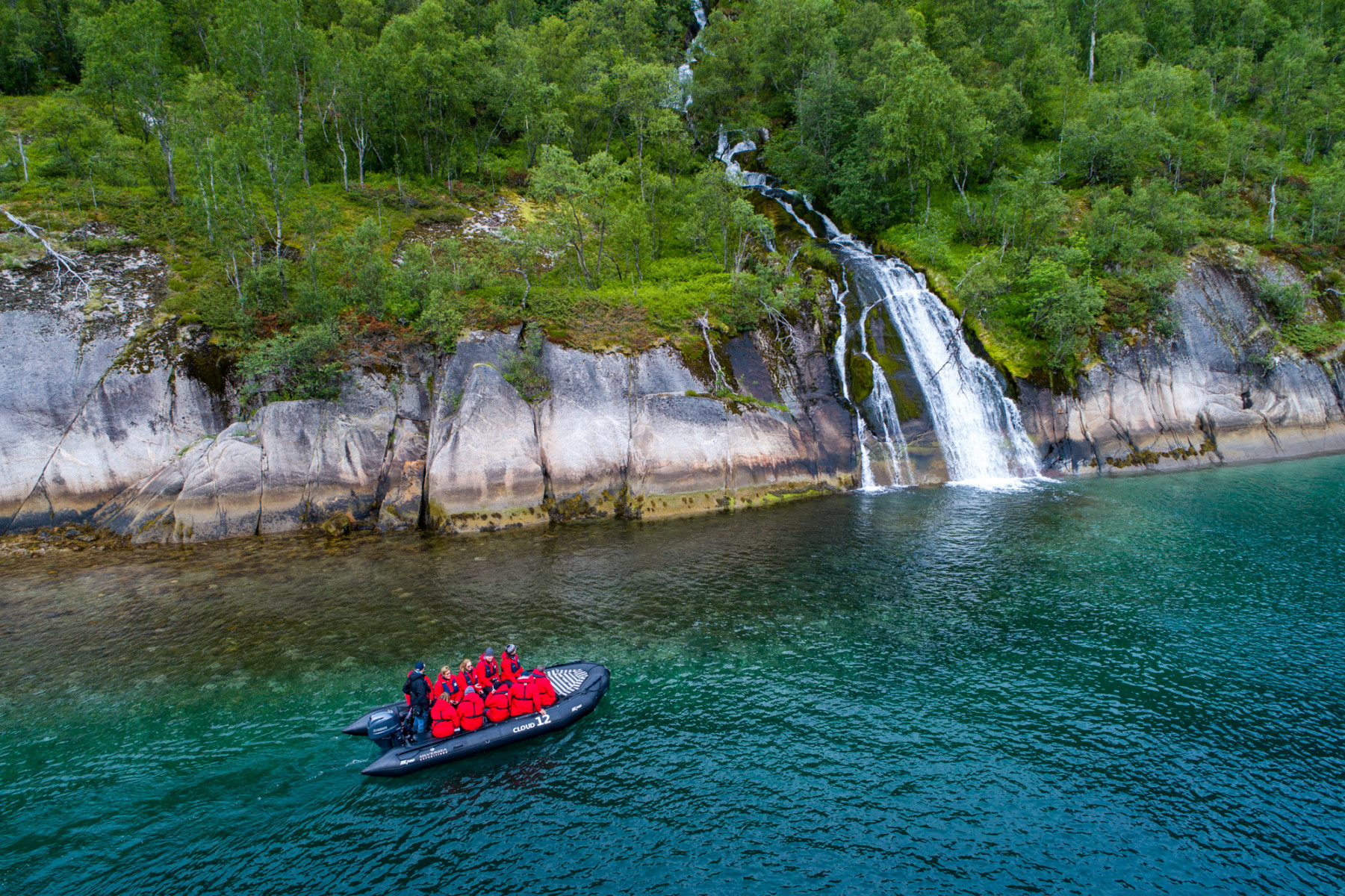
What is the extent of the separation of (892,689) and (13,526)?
34164 millimetres

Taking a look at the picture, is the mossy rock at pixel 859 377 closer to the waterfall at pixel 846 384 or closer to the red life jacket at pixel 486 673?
the waterfall at pixel 846 384

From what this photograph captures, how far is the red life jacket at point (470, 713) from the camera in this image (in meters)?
13.8

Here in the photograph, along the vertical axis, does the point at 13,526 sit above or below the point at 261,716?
above

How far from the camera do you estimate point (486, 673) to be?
1438 cm

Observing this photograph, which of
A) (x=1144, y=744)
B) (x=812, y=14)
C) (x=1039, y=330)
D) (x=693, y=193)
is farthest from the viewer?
(x=812, y=14)

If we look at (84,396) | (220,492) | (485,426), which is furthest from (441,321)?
(84,396)

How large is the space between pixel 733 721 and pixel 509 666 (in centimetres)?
519

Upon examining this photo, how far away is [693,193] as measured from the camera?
133ft

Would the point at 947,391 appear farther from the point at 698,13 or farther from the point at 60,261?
the point at 698,13

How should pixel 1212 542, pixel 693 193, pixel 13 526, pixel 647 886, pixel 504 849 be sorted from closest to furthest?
pixel 647 886 < pixel 504 849 < pixel 1212 542 < pixel 13 526 < pixel 693 193

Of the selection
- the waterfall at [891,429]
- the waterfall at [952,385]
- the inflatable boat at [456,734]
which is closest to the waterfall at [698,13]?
the waterfall at [952,385]

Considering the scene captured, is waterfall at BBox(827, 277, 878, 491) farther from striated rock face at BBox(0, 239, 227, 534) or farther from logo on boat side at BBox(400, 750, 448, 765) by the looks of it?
striated rock face at BBox(0, 239, 227, 534)

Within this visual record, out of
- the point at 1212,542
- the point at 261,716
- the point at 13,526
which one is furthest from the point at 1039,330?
the point at 13,526

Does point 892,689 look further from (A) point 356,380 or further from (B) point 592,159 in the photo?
(B) point 592,159
